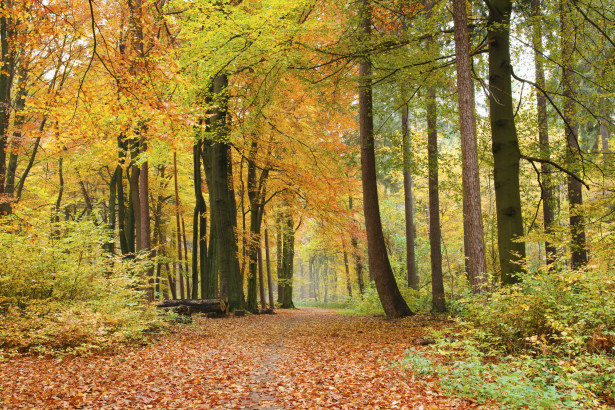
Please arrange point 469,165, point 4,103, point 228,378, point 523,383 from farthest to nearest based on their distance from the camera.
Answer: point 4,103, point 469,165, point 228,378, point 523,383

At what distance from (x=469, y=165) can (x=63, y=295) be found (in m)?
8.42

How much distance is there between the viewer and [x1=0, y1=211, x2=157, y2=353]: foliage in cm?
689

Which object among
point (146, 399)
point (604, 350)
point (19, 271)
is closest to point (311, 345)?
point (146, 399)

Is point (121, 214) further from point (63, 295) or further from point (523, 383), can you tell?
point (523, 383)

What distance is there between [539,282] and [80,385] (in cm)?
628

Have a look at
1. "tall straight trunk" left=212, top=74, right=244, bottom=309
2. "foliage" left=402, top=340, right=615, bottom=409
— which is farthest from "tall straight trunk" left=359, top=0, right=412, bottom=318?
"foliage" left=402, top=340, right=615, bottom=409

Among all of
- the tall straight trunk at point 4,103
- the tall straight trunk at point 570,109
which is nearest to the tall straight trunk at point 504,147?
the tall straight trunk at point 570,109

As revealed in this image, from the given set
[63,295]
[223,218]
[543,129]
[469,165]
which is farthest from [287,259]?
[469,165]

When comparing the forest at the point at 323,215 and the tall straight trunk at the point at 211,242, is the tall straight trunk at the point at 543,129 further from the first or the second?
the tall straight trunk at the point at 211,242

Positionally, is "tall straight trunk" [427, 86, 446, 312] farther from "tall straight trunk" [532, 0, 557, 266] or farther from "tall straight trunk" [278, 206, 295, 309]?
"tall straight trunk" [278, 206, 295, 309]

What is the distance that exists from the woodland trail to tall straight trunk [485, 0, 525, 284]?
8.71ft

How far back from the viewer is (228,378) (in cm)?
564

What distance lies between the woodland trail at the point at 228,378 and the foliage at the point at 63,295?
21.1 inches

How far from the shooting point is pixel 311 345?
830 centimetres
